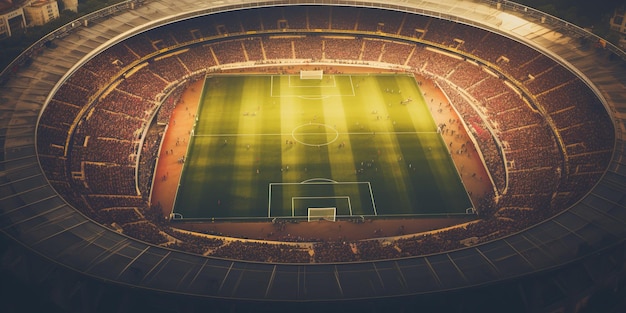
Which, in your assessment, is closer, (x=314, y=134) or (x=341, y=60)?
(x=314, y=134)

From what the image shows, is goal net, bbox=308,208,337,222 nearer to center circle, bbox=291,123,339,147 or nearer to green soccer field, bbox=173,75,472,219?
green soccer field, bbox=173,75,472,219

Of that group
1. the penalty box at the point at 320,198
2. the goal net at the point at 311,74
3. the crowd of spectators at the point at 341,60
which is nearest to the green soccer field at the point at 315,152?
the penalty box at the point at 320,198

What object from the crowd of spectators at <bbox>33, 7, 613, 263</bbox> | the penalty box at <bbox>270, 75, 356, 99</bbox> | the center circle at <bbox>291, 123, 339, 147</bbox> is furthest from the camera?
Answer: the penalty box at <bbox>270, 75, 356, 99</bbox>

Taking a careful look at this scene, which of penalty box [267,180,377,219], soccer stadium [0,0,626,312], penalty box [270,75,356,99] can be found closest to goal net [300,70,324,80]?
soccer stadium [0,0,626,312]

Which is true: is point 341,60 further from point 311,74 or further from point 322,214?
point 322,214

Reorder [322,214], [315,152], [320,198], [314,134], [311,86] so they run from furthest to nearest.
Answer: [311,86]
[314,134]
[315,152]
[320,198]
[322,214]

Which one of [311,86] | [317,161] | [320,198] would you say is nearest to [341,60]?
[311,86]

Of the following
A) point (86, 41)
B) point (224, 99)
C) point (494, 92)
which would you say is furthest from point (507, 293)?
point (86, 41)

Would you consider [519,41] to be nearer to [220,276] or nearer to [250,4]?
[250,4]
